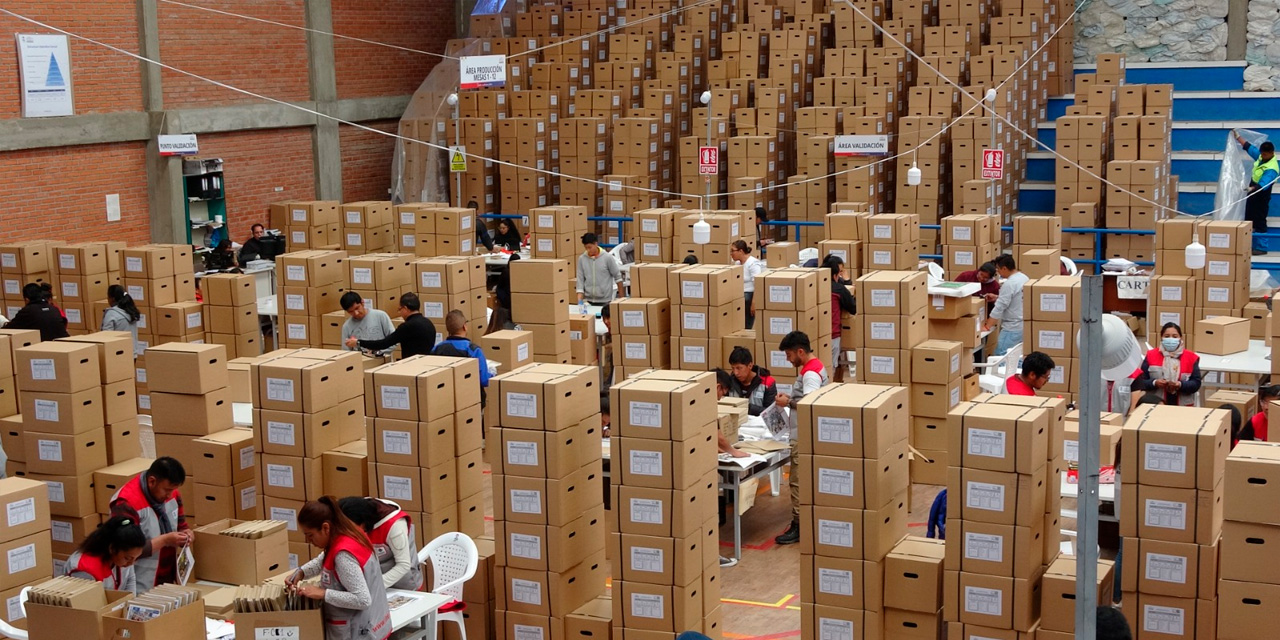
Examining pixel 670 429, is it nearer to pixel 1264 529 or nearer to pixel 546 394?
pixel 546 394

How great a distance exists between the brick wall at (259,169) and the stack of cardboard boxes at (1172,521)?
15561 millimetres

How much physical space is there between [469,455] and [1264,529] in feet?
14.2

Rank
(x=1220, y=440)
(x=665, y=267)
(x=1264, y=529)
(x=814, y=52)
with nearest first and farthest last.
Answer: (x=1264, y=529) < (x=1220, y=440) < (x=665, y=267) < (x=814, y=52)

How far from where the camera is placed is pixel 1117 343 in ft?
15.9

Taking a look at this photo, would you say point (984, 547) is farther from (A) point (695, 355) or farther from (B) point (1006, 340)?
(B) point (1006, 340)

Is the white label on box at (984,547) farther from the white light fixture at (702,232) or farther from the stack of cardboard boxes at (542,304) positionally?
the white light fixture at (702,232)

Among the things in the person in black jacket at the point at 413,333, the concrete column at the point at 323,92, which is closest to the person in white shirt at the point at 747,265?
the person in black jacket at the point at 413,333

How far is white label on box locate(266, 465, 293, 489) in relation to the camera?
8.07 metres

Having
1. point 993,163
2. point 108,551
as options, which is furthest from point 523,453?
point 993,163

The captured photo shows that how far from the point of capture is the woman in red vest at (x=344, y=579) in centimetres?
590

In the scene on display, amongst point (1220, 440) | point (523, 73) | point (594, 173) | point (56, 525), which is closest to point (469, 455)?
point (56, 525)

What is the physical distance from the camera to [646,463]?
23.0 ft

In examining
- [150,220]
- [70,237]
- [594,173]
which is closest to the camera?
[70,237]

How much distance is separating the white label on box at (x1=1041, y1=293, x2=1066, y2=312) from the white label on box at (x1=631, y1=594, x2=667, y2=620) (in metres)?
4.97
